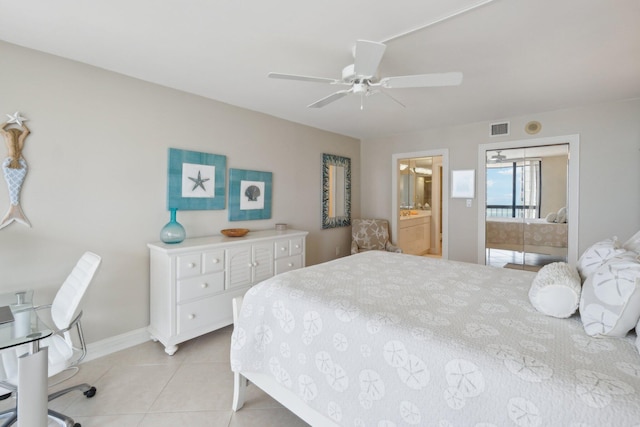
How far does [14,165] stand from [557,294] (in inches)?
134

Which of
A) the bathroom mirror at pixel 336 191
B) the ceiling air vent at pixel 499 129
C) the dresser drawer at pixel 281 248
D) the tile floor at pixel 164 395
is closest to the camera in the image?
the tile floor at pixel 164 395

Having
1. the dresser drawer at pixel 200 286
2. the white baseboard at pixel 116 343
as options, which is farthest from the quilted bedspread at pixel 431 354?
the white baseboard at pixel 116 343

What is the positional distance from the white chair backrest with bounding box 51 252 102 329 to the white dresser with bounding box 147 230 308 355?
1.84 feet

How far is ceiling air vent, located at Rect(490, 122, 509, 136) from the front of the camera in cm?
370

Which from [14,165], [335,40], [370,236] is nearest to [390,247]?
[370,236]

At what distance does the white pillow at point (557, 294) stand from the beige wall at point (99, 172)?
284 cm

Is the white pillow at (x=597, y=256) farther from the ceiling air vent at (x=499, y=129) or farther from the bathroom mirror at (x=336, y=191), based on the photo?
the bathroom mirror at (x=336, y=191)

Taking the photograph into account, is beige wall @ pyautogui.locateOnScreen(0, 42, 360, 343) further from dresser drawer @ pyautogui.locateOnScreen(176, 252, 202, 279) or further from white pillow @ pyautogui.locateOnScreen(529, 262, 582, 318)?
white pillow @ pyautogui.locateOnScreen(529, 262, 582, 318)

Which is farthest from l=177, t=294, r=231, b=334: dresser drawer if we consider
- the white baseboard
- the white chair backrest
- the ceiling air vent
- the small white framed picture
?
the ceiling air vent

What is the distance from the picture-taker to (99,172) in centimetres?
235

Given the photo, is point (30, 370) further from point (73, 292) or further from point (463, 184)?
point (463, 184)

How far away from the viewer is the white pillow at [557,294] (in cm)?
128

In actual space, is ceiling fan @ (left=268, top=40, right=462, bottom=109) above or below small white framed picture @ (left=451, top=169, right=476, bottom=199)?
above

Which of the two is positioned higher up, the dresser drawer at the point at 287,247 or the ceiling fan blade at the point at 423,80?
the ceiling fan blade at the point at 423,80
